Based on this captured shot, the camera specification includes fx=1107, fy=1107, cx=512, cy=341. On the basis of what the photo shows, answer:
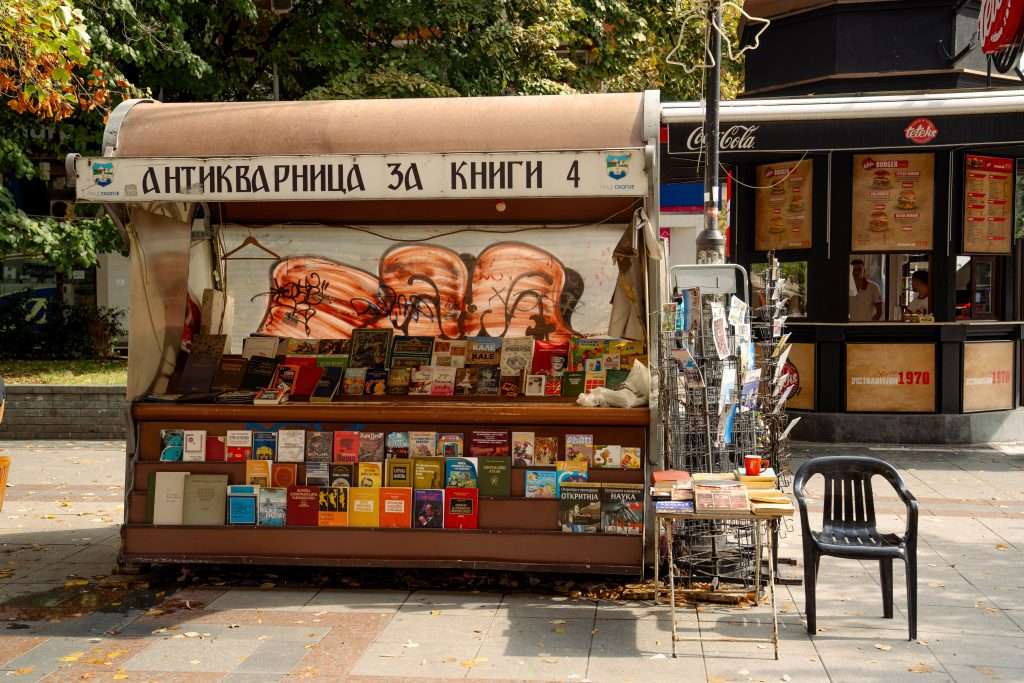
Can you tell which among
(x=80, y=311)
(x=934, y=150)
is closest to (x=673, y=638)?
(x=934, y=150)

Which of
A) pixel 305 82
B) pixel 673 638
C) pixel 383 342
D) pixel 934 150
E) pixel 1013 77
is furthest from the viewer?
pixel 305 82

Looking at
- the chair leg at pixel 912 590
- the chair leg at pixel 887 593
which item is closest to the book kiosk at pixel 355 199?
the chair leg at pixel 887 593

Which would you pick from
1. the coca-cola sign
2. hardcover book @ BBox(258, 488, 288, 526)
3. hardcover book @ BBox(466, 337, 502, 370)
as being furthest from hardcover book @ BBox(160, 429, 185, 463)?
the coca-cola sign

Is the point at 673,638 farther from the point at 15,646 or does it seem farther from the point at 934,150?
the point at 934,150

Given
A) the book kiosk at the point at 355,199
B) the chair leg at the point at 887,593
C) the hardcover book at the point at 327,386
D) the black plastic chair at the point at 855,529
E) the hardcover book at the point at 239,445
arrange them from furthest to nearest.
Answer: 1. the hardcover book at the point at 327,386
2. the hardcover book at the point at 239,445
3. the book kiosk at the point at 355,199
4. the chair leg at the point at 887,593
5. the black plastic chair at the point at 855,529

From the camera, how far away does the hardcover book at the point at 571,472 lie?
666 cm

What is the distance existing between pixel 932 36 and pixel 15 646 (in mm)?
11302

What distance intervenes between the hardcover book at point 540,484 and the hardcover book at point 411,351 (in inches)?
57.6

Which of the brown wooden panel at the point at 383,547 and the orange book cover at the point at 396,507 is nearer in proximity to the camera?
the brown wooden panel at the point at 383,547

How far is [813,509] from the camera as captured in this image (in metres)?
9.02

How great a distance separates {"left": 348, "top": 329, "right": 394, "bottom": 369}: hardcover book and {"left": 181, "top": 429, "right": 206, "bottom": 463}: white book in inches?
48.9

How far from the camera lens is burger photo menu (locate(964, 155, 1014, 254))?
41.0ft

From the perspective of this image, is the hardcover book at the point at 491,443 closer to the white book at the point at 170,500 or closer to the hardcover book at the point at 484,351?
the hardcover book at the point at 484,351

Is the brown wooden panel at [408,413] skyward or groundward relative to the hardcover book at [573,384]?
groundward
